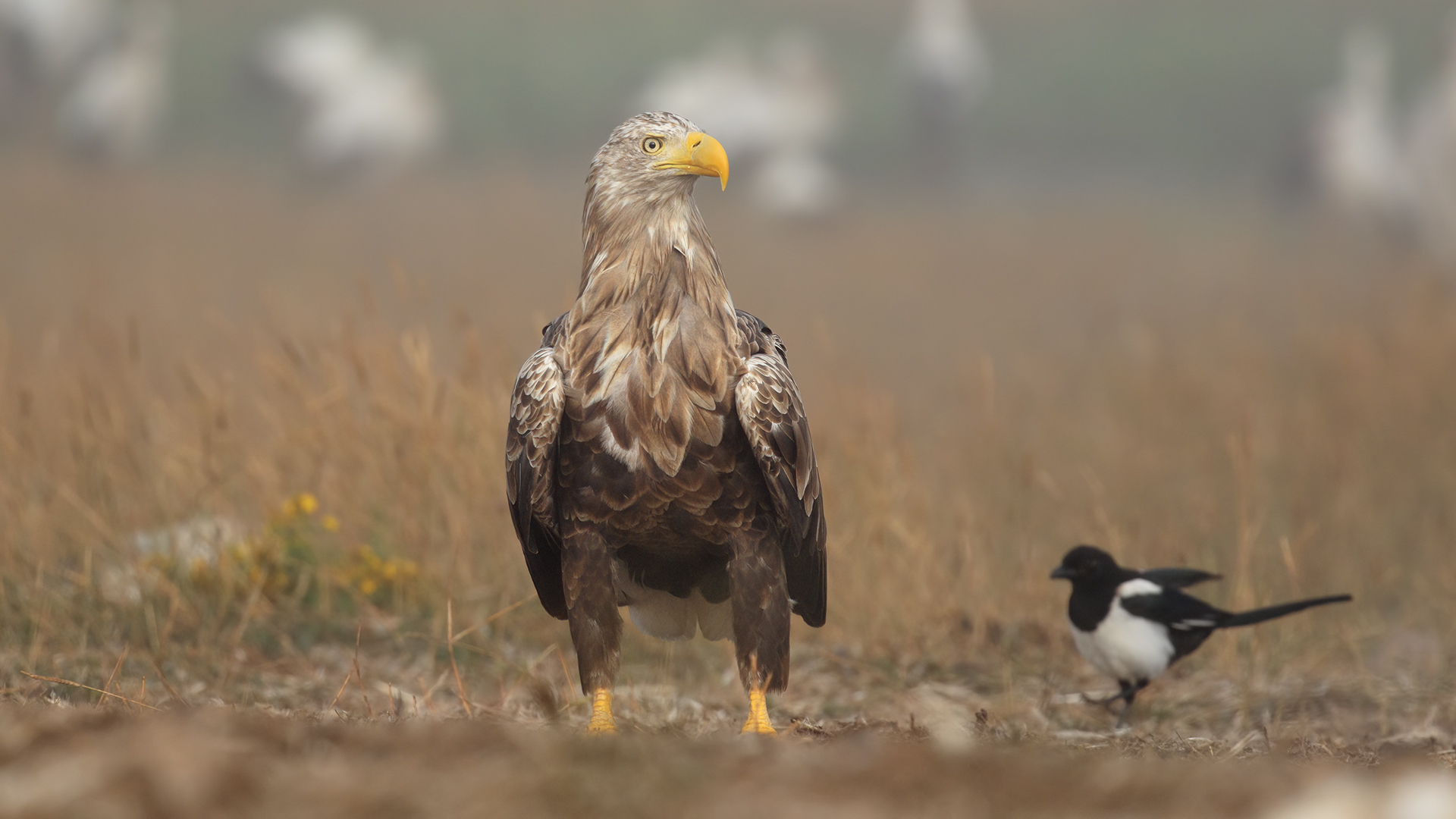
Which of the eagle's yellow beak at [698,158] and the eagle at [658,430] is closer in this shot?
the eagle at [658,430]

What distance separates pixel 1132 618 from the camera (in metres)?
4.54

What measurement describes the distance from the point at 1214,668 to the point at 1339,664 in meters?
0.77

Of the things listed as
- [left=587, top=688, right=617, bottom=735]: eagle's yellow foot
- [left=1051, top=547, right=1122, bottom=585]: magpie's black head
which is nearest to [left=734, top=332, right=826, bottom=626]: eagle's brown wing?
[left=587, top=688, right=617, bottom=735]: eagle's yellow foot

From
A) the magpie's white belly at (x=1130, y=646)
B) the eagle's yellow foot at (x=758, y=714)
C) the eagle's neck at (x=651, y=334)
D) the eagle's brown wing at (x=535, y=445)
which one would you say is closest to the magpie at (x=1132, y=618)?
the magpie's white belly at (x=1130, y=646)

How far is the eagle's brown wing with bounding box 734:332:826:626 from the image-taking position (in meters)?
3.62

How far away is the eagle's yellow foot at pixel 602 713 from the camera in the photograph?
3.54 metres

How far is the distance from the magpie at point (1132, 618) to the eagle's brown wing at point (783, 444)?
125 centimetres

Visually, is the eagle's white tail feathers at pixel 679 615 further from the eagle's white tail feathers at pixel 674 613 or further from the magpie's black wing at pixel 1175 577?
the magpie's black wing at pixel 1175 577

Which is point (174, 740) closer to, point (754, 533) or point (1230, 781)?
point (1230, 781)

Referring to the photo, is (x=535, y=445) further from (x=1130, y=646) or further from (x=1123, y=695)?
(x=1123, y=695)

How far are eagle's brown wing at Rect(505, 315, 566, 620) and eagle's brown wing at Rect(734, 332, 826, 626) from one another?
546mm

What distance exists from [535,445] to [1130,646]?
7.56 ft

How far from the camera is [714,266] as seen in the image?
3.86m

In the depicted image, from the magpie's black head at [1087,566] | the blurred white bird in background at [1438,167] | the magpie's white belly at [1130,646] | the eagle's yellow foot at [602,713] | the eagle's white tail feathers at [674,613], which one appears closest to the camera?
the eagle's yellow foot at [602,713]
